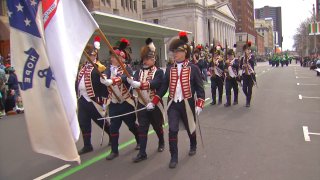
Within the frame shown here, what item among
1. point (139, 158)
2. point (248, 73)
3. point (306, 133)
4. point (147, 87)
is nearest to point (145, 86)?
point (147, 87)

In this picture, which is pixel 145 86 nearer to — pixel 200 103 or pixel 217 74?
pixel 200 103

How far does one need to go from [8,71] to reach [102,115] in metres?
8.66

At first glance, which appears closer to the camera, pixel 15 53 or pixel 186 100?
pixel 15 53

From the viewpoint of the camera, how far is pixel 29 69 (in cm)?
394

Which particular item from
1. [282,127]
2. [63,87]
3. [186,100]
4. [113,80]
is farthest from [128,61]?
[282,127]

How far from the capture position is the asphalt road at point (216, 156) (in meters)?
6.04

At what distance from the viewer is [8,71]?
579 inches

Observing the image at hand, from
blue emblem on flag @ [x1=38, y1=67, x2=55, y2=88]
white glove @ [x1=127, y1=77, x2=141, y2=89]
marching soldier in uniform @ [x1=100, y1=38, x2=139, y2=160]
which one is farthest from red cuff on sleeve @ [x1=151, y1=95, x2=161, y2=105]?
blue emblem on flag @ [x1=38, y1=67, x2=55, y2=88]

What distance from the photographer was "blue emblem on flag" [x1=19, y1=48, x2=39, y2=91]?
12.9 ft

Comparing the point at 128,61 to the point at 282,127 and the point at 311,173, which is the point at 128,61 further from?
the point at 282,127

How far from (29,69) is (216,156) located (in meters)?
4.01

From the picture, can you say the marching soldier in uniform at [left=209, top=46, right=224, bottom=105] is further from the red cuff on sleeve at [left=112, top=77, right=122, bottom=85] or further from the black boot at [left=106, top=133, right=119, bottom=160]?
the red cuff on sleeve at [left=112, top=77, right=122, bottom=85]

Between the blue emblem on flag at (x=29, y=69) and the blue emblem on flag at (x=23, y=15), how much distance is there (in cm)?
19

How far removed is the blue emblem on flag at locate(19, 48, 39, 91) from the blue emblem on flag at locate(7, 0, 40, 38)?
193 millimetres
